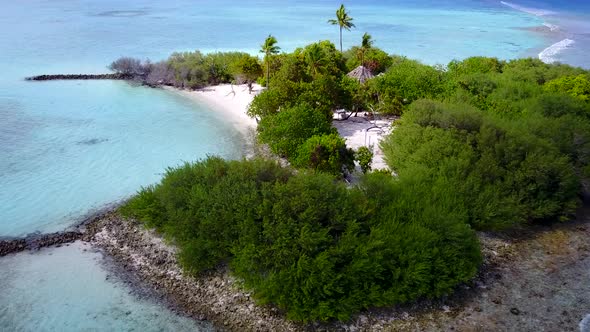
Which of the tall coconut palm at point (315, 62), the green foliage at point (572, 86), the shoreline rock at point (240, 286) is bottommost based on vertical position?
the shoreline rock at point (240, 286)

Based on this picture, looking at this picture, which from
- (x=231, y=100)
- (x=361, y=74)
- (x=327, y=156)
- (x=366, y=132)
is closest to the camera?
(x=327, y=156)

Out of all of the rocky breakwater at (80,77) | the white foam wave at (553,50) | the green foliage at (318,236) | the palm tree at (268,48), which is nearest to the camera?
the green foliage at (318,236)

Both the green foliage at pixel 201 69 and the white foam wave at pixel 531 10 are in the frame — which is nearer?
the green foliage at pixel 201 69

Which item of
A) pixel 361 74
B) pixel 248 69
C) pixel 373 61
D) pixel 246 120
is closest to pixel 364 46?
pixel 373 61

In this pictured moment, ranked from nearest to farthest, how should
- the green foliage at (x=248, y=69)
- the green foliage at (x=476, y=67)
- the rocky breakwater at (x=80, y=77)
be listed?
the green foliage at (x=476, y=67) < the green foliage at (x=248, y=69) < the rocky breakwater at (x=80, y=77)

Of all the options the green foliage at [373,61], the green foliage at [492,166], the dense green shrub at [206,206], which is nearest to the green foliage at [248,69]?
the green foliage at [373,61]

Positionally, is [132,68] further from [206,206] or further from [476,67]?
[206,206]

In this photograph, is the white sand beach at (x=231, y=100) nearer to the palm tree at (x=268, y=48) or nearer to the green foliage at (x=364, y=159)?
the palm tree at (x=268, y=48)

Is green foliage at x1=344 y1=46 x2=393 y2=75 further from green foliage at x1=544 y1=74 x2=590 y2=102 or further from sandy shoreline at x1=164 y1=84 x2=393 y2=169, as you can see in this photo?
green foliage at x1=544 y1=74 x2=590 y2=102
